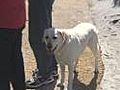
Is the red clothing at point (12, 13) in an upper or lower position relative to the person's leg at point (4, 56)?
upper

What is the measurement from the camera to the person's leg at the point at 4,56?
4.00m

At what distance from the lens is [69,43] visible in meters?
5.24

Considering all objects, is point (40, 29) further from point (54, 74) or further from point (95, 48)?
point (95, 48)

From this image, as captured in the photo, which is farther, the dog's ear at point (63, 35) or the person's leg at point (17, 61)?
the dog's ear at point (63, 35)

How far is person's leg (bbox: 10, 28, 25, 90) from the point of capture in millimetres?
4012

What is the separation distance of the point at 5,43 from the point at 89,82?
2078 millimetres

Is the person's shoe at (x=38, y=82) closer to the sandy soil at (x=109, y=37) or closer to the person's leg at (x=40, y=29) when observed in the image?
the person's leg at (x=40, y=29)

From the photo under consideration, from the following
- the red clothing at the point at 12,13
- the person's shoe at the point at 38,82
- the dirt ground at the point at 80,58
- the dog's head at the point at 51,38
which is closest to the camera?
the red clothing at the point at 12,13

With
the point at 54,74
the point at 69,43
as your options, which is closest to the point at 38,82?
the point at 54,74

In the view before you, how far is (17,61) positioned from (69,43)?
1.28m

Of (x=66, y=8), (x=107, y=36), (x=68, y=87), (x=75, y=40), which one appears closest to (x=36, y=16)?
(x=75, y=40)

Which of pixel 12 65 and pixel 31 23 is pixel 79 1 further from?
pixel 12 65

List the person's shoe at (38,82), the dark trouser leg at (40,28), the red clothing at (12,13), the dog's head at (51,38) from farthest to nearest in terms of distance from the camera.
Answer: the person's shoe at (38,82) → the dark trouser leg at (40,28) → the dog's head at (51,38) → the red clothing at (12,13)

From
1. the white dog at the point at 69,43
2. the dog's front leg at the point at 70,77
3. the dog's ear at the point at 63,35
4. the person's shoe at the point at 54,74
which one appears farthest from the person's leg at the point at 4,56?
the dog's front leg at the point at 70,77
